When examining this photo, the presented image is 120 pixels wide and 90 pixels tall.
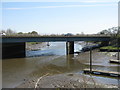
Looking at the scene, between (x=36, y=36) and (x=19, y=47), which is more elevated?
(x=36, y=36)

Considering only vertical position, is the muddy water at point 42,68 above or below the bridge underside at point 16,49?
below

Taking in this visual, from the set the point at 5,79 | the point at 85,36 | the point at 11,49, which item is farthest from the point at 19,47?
the point at 5,79

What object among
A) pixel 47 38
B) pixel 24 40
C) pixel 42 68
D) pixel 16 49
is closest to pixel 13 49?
pixel 16 49

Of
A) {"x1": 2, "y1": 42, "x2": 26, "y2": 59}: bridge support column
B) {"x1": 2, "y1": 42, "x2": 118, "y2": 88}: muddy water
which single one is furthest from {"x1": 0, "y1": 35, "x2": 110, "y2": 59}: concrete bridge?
{"x1": 2, "y1": 42, "x2": 118, "y2": 88}: muddy water

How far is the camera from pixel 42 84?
1617 centimetres

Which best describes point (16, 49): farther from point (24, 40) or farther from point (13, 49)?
point (24, 40)

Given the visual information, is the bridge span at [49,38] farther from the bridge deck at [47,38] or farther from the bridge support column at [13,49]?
the bridge support column at [13,49]

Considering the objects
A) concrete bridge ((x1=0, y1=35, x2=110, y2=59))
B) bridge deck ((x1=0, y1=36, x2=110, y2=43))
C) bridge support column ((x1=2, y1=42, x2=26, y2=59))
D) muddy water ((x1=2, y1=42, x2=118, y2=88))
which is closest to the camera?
muddy water ((x1=2, y1=42, x2=118, y2=88))

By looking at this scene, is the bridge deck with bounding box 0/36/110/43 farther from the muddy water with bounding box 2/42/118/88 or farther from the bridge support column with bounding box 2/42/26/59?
the muddy water with bounding box 2/42/118/88

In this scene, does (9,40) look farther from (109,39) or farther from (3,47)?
(109,39)

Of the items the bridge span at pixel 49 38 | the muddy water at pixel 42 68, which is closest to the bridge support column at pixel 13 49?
the bridge span at pixel 49 38

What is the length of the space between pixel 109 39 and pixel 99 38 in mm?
3356

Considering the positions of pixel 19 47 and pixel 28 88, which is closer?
pixel 28 88

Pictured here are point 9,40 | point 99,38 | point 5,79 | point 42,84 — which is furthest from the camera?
point 99,38
